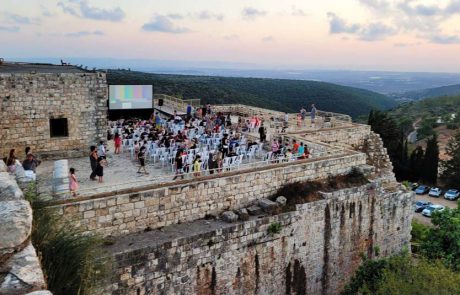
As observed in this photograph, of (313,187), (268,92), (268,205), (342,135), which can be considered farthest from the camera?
(268,92)

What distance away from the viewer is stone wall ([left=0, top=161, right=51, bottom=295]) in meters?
4.33

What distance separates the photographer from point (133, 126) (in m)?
19.7

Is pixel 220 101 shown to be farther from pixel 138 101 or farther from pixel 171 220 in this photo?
pixel 171 220

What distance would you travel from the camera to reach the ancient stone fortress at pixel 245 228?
10.4 meters

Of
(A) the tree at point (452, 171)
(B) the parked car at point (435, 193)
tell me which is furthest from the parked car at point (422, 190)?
(A) the tree at point (452, 171)

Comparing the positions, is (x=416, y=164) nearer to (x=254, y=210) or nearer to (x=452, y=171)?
(x=452, y=171)

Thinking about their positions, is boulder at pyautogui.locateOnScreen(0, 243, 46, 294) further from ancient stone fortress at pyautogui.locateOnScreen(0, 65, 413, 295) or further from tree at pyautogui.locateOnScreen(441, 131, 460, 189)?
tree at pyautogui.locateOnScreen(441, 131, 460, 189)

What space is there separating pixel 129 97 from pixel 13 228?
759 inches

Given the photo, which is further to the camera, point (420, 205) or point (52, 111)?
point (420, 205)

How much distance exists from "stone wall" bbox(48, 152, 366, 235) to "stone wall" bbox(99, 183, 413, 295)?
1.25ft

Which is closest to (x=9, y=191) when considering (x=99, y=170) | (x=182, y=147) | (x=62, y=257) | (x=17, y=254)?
(x=62, y=257)

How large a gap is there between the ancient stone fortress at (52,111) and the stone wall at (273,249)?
672cm

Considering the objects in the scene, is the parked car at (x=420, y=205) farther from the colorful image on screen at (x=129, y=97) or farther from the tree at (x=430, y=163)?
the colorful image on screen at (x=129, y=97)

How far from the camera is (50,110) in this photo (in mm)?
15359
